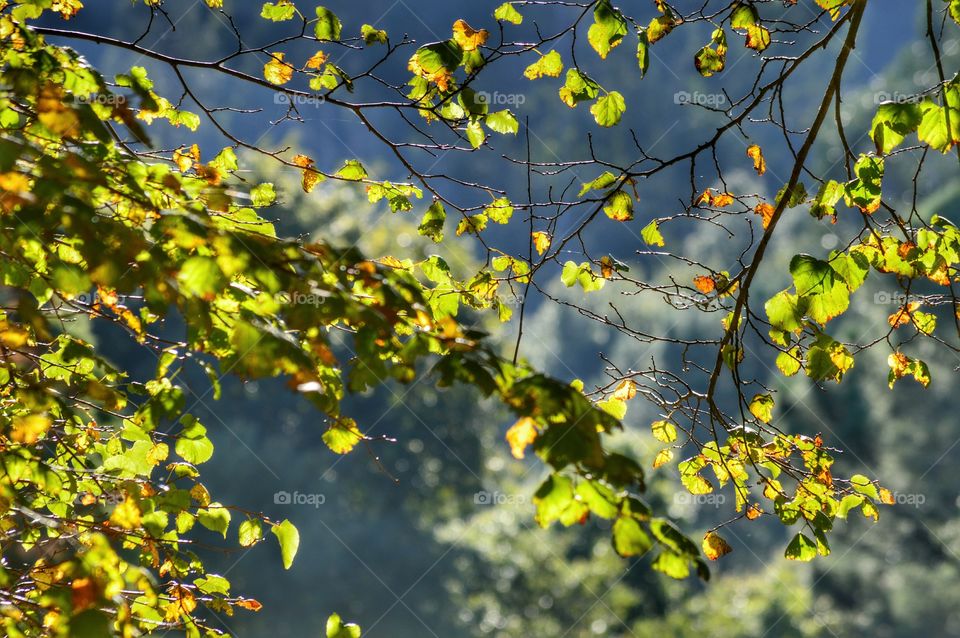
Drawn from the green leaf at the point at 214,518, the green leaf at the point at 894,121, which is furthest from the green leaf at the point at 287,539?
the green leaf at the point at 894,121

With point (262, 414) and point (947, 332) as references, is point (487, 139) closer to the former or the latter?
point (262, 414)

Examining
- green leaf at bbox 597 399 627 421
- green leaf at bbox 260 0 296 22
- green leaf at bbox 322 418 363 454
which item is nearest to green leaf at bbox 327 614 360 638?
green leaf at bbox 322 418 363 454

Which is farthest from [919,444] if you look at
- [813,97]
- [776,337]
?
[813,97]

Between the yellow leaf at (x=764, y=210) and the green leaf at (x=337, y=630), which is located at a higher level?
the yellow leaf at (x=764, y=210)

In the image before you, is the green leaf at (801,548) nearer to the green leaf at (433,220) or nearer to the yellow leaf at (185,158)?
the green leaf at (433,220)

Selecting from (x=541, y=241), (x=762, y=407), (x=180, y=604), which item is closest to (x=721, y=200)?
(x=541, y=241)

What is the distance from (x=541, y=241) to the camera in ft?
→ 9.91

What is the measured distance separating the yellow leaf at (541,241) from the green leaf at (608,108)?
0.44 meters

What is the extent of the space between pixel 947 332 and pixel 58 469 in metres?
28.3

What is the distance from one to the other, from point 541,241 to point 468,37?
0.77 meters

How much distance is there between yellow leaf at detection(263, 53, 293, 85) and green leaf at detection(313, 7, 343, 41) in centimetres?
22

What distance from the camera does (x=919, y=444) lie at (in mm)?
28578

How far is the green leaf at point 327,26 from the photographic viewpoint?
2.60m

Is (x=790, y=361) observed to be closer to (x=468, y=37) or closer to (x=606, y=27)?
(x=606, y=27)
